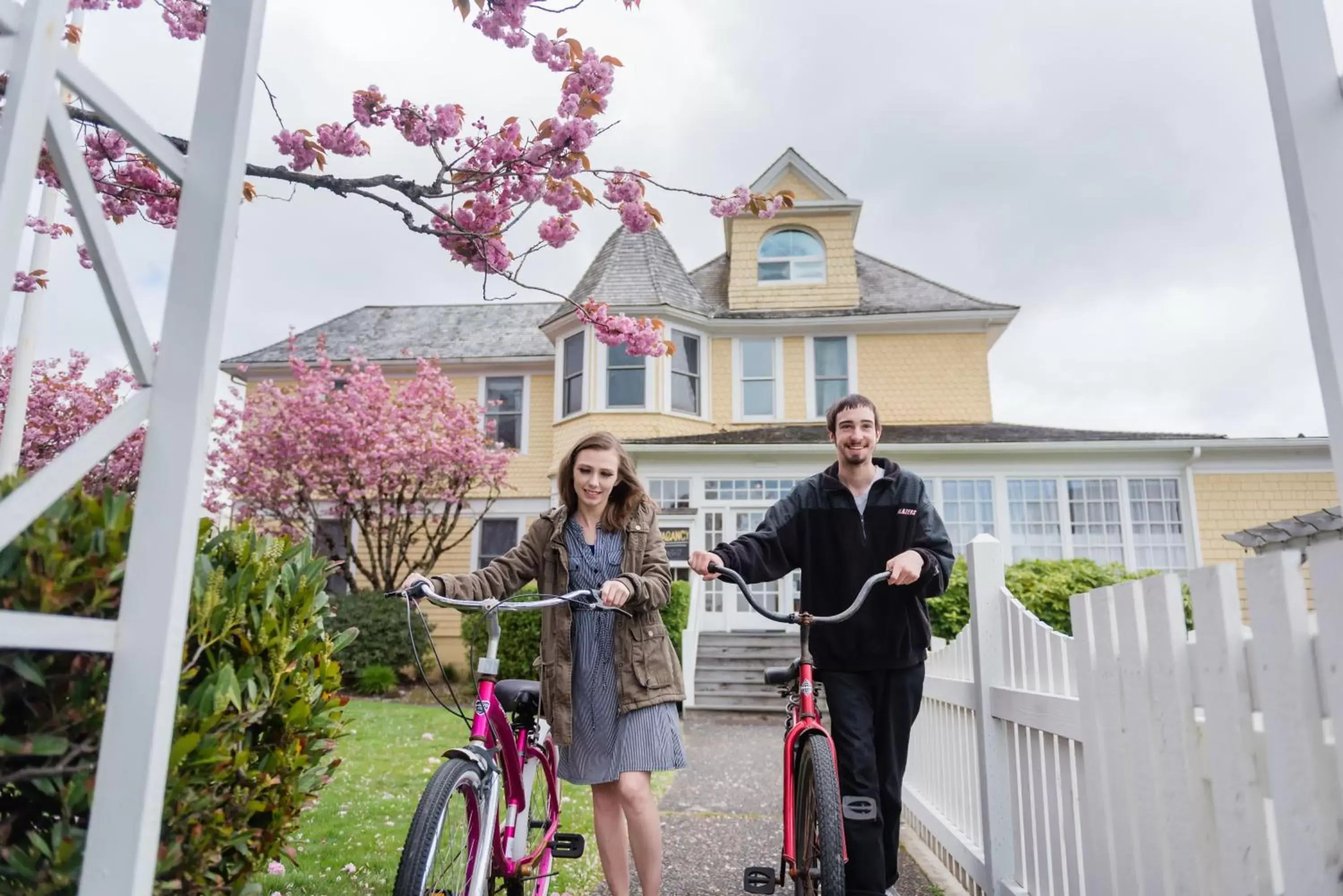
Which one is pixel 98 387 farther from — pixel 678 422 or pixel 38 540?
pixel 38 540

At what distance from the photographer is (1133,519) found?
13.1m

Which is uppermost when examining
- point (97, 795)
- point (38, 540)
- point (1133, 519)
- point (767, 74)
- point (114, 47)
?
point (767, 74)

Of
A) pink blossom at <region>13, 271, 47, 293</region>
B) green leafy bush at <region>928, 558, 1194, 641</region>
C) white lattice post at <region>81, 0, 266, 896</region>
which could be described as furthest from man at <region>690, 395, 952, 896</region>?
green leafy bush at <region>928, 558, 1194, 641</region>

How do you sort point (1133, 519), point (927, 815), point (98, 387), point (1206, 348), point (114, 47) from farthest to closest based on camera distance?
point (1206, 348) → point (1133, 519) → point (98, 387) → point (927, 815) → point (114, 47)

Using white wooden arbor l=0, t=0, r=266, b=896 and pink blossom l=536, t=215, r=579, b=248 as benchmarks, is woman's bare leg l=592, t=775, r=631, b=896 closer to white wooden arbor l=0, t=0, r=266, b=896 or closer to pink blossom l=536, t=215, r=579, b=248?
white wooden arbor l=0, t=0, r=266, b=896

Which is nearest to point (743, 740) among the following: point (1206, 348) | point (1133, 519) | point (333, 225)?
point (333, 225)

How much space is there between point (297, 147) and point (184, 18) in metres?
0.84

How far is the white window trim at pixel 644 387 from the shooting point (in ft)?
47.9

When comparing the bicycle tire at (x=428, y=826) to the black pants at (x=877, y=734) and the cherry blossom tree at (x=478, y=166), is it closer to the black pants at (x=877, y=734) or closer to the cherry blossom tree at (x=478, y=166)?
the black pants at (x=877, y=734)

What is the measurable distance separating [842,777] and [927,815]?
1.80 meters

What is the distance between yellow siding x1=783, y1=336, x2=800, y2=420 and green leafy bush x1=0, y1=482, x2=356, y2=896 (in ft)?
44.1

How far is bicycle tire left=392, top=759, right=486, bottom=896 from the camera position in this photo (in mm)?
1926

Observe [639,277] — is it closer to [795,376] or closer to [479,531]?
[795,376]

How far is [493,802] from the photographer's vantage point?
2.35 metres
